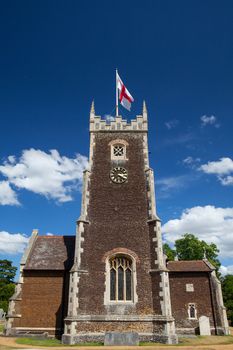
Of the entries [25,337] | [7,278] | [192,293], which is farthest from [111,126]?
[7,278]

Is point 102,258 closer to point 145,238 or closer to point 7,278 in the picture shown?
point 145,238

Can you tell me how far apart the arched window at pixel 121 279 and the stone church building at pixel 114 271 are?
7cm

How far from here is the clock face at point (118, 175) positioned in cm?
2516

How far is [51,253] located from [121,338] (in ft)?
36.3

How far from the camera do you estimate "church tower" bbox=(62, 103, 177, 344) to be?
19438 millimetres

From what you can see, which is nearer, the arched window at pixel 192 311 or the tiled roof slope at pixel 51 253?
the tiled roof slope at pixel 51 253

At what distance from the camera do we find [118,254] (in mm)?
21797

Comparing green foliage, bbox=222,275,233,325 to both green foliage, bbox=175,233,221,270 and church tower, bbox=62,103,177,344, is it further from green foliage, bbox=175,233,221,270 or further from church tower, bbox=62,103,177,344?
church tower, bbox=62,103,177,344

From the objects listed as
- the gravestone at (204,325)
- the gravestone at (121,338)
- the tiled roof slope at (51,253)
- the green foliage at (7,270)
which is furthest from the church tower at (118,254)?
the green foliage at (7,270)

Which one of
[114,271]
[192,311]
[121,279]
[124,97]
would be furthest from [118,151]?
[192,311]

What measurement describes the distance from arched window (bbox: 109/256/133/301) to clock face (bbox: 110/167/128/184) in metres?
6.81

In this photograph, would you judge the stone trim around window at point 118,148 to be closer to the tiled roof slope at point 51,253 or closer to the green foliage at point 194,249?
the tiled roof slope at point 51,253

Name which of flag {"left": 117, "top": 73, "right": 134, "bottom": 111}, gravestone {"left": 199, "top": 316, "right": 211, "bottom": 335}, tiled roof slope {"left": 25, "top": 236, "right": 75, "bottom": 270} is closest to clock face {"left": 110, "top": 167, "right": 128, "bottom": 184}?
flag {"left": 117, "top": 73, "right": 134, "bottom": 111}

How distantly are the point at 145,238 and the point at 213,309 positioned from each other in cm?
1027
